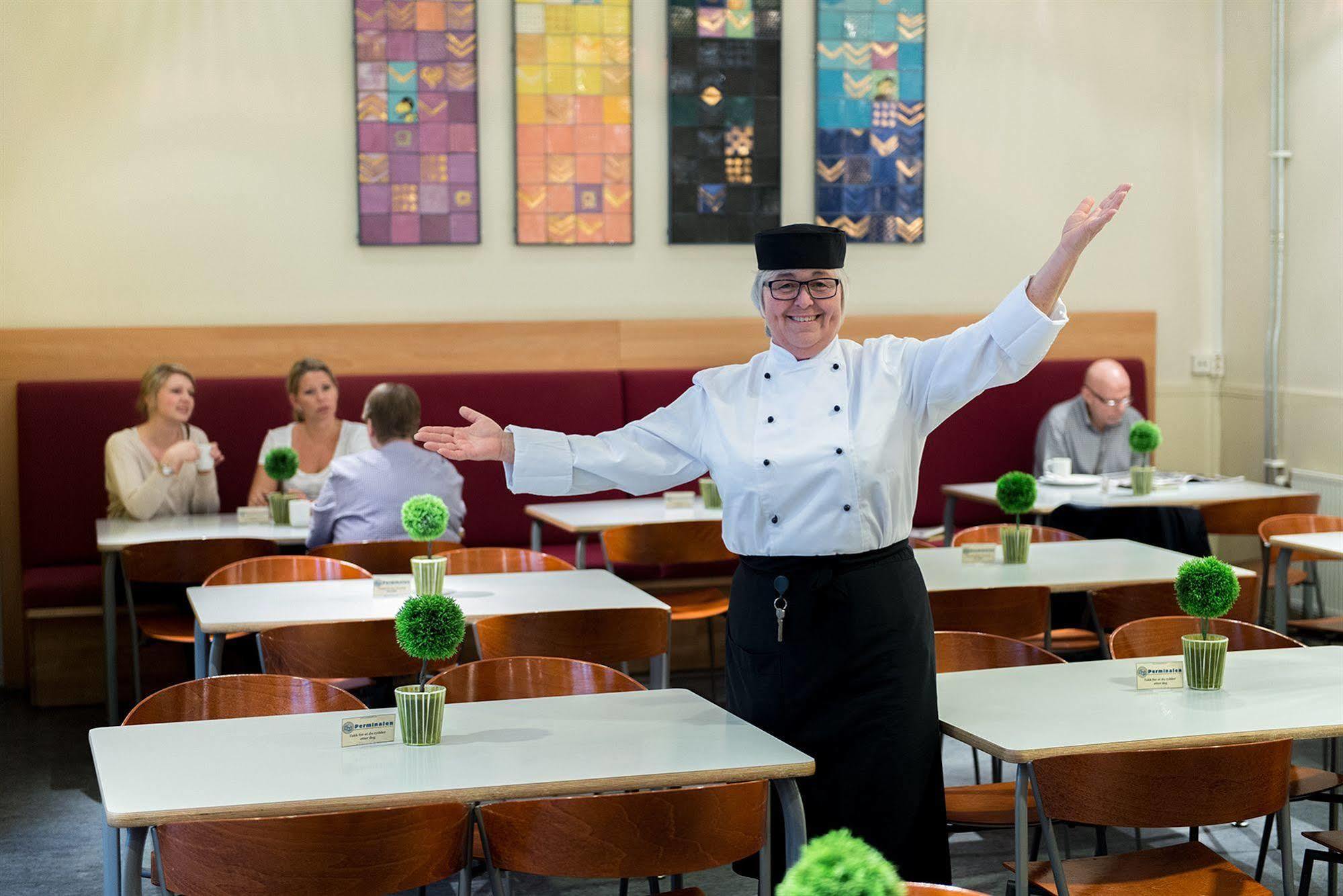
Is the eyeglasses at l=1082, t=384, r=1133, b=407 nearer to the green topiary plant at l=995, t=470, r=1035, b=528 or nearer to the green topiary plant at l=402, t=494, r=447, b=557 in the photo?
the green topiary plant at l=995, t=470, r=1035, b=528

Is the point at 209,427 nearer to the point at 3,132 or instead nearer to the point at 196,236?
the point at 196,236

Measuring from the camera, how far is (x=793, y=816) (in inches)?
104

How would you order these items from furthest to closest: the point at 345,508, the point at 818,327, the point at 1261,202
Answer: the point at 1261,202, the point at 345,508, the point at 818,327

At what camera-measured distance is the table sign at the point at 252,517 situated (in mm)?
5918

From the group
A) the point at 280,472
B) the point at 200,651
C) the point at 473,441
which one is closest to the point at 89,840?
the point at 200,651

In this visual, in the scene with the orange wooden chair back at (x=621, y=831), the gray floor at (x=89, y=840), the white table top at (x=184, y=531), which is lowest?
the gray floor at (x=89, y=840)

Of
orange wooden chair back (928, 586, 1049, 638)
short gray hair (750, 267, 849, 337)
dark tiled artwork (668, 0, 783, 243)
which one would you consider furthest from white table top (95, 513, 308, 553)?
short gray hair (750, 267, 849, 337)

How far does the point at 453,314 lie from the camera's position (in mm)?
7332

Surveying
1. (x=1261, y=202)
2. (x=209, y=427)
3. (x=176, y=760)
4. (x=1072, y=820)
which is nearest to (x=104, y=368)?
(x=209, y=427)

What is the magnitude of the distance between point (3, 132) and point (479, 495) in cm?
269

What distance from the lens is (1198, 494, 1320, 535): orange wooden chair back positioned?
257 inches

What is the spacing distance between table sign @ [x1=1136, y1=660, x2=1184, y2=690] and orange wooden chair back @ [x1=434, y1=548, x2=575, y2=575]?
7.84 feet

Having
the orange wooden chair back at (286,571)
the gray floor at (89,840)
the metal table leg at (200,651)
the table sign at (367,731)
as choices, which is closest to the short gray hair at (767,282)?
the table sign at (367,731)

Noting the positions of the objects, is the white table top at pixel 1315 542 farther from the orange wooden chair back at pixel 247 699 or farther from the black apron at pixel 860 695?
the orange wooden chair back at pixel 247 699
